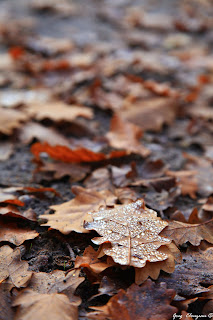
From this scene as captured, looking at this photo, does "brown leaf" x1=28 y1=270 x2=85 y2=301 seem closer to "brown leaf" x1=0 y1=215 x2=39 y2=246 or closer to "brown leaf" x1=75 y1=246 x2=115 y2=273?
"brown leaf" x1=75 y1=246 x2=115 y2=273

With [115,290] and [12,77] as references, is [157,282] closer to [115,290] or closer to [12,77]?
[115,290]

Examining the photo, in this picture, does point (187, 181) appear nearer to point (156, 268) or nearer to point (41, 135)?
point (156, 268)

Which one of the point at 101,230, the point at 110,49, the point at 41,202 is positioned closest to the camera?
the point at 101,230

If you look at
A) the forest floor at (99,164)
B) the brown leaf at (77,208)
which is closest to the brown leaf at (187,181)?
the forest floor at (99,164)

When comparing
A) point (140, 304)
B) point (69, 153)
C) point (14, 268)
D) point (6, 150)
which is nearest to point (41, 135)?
point (6, 150)

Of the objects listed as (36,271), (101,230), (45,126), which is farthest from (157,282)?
(45,126)

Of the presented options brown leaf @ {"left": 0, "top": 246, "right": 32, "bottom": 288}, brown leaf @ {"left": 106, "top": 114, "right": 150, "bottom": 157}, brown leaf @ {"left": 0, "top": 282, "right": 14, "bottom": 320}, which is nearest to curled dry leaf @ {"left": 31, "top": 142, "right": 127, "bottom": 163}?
brown leaf @ {"left": 106, "top": 114, "right": 150, "bottom": 157}
